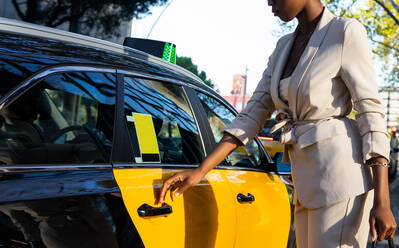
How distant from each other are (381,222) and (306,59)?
26.7 inches

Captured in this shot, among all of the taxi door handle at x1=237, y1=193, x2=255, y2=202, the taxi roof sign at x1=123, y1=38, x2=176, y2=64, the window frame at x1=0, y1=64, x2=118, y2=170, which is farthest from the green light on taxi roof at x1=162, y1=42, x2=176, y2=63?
the window frame at x1=0, y1=64, x2=118, y2=170

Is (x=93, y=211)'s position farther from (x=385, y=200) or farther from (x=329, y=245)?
(x=385, y=200)

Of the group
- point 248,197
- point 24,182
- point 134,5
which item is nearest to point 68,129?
point 24,182

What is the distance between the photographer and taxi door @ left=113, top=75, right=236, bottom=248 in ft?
6.84

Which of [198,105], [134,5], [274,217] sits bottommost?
[274,217]

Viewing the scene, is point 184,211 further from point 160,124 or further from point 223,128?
point 223,128

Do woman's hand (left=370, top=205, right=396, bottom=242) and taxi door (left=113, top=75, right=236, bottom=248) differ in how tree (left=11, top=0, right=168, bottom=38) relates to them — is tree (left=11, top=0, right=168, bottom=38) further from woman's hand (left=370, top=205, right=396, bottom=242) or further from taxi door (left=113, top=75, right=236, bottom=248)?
woman's hand (left=370, top=205, right=396, bottom=242)

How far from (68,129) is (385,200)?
4.79ft

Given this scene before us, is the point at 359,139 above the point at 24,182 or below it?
above

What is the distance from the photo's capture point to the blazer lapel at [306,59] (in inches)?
78.0

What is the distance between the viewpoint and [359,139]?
194 centimetres

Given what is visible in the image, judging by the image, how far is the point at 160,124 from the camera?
2600mm

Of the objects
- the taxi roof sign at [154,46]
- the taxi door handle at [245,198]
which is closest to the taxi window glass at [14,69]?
the taxi door handle at [245,198]

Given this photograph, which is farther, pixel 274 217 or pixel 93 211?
pixel 274 217
